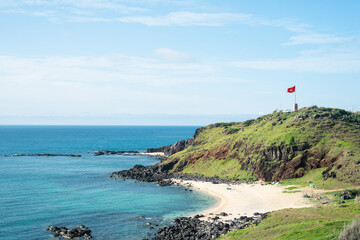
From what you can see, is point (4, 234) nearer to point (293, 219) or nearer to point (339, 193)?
→ point (293, 219)

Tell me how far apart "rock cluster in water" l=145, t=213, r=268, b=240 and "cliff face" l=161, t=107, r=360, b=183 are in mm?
35133

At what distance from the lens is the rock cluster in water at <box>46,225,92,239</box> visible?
55.6m

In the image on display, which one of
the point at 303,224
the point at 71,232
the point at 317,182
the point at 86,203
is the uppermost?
the point at 303,224

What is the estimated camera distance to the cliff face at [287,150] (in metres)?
88.4

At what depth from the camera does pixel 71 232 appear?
56375 mm

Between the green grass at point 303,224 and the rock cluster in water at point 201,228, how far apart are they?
9.86 ft

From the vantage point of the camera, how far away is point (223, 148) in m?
121

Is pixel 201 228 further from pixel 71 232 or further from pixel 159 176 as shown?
pixel 159 176

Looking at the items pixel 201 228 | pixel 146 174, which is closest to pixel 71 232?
pixel 201 228

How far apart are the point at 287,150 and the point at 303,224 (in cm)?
5458

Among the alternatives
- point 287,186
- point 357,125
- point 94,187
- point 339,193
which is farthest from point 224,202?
point 357,125

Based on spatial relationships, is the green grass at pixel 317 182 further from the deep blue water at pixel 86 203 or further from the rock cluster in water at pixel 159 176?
the deep blue water at pixel 86 203

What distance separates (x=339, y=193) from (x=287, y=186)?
18.0 metres

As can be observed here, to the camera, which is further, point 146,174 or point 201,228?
point 146,174
